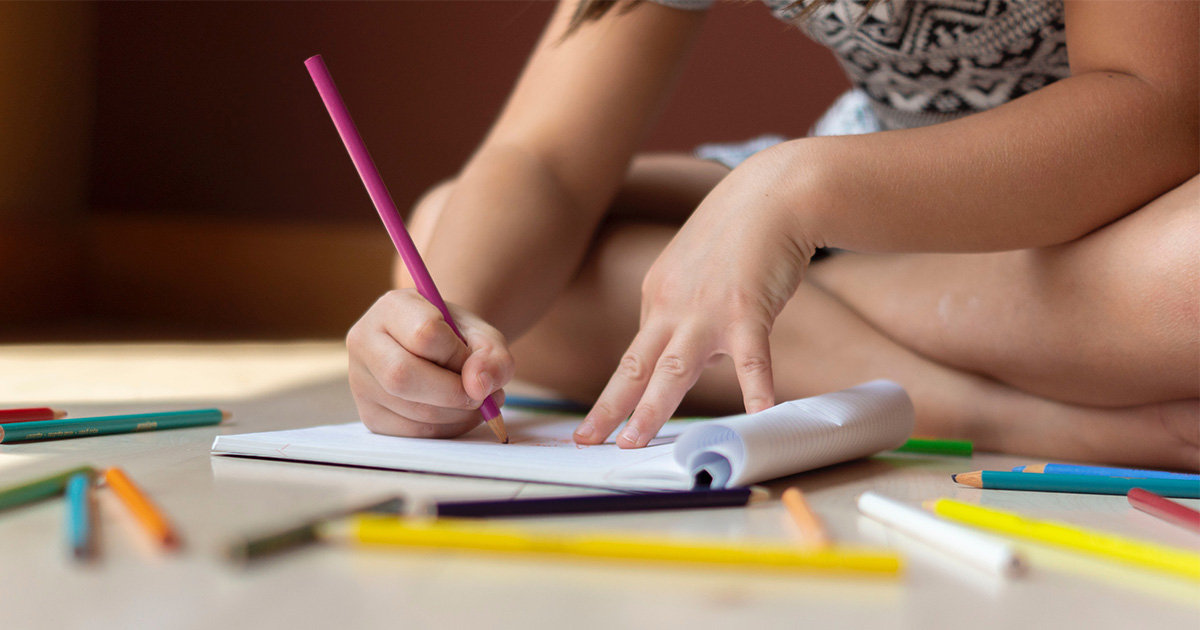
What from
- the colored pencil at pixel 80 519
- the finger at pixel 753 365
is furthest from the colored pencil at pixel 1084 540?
the colored pencil at pixel 80 519

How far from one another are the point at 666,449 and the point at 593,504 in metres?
0.12

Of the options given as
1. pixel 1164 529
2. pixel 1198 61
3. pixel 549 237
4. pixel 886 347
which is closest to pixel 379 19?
pixel 549 237

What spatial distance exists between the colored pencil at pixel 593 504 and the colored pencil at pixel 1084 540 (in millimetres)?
89

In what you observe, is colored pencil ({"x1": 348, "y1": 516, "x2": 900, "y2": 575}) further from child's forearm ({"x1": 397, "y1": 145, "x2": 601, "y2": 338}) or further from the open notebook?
child's forearm ({"x1": 397, "y1": 145, "x2": 601, "y2": 338})

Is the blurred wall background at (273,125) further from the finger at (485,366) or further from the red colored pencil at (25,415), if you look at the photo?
the finger at (485,366)

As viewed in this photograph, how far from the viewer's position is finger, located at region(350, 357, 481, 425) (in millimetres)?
506

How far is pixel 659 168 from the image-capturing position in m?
0.93

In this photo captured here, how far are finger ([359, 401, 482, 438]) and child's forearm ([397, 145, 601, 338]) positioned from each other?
11cm

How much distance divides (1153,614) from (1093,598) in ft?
0.06

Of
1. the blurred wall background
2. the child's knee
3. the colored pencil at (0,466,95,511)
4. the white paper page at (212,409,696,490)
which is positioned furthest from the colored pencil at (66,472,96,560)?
the blurred wall background

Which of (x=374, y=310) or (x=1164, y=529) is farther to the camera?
(x=374, y=310)

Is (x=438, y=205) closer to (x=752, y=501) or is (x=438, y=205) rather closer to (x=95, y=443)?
(x=95, y=443)

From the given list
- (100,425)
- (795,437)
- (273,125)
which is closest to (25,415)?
(100,425)

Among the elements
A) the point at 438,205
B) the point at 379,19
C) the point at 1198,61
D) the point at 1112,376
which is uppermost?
the point at 379,19
